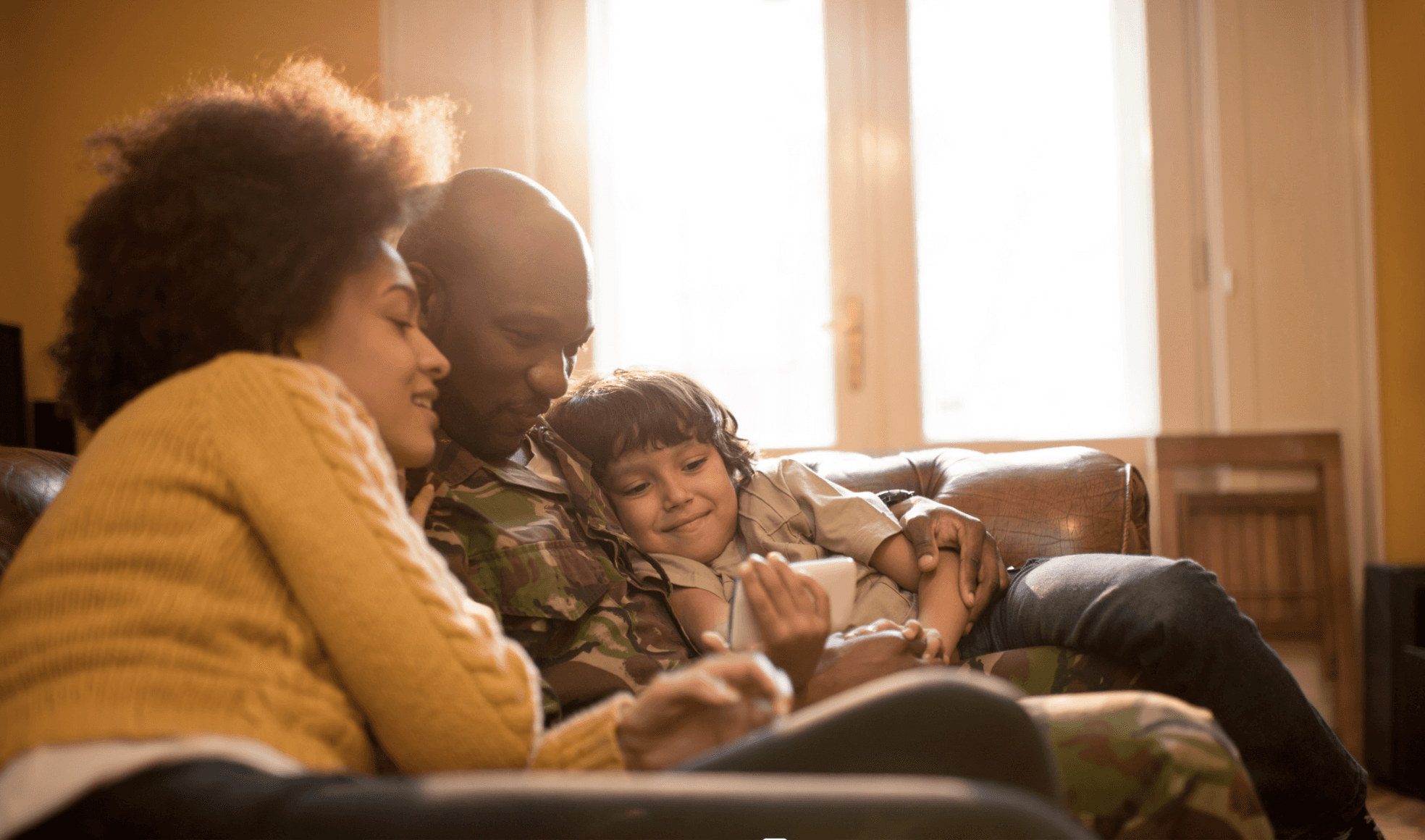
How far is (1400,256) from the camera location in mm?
2703

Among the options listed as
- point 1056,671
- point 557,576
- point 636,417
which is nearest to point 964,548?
point 1056,671

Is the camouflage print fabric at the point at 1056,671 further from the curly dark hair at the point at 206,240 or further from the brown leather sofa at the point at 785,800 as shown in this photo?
the curly dark hair at the point at 206,240

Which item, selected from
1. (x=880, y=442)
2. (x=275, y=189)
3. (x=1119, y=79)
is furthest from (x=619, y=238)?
(x=275, y=189)

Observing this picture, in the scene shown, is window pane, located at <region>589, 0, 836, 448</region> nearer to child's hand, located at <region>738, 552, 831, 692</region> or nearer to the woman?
child's hand, located at <region>738, 552, 831, 692</region>

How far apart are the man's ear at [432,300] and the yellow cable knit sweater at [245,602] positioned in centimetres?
54

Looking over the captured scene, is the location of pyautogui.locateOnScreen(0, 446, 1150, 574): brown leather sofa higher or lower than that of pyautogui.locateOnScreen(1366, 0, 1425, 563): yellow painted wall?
lower

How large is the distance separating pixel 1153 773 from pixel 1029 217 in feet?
8.06

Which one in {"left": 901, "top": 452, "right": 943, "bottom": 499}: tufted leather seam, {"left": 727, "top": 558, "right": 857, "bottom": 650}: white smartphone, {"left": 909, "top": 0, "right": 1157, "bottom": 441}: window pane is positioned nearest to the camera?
{"left": 727, "top": 558, "right": 857, "bottom": 650}: white smartphone

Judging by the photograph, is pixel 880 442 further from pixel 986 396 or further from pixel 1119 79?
pixel 1119 79

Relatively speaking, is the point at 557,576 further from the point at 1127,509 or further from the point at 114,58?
the point at 114,58

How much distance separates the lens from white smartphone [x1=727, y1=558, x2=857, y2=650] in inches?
39.4

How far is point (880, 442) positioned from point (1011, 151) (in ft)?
3.55

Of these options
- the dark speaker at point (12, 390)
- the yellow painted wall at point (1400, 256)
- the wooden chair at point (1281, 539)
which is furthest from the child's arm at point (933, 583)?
the dark speaker at point (12, 390)

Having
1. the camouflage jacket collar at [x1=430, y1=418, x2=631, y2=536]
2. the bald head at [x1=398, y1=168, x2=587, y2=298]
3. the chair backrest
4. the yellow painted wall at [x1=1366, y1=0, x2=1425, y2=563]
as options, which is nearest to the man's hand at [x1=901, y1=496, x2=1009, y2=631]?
the camouflage jacket collar at [x1=430, y1=418, x2=631, y2=536]
